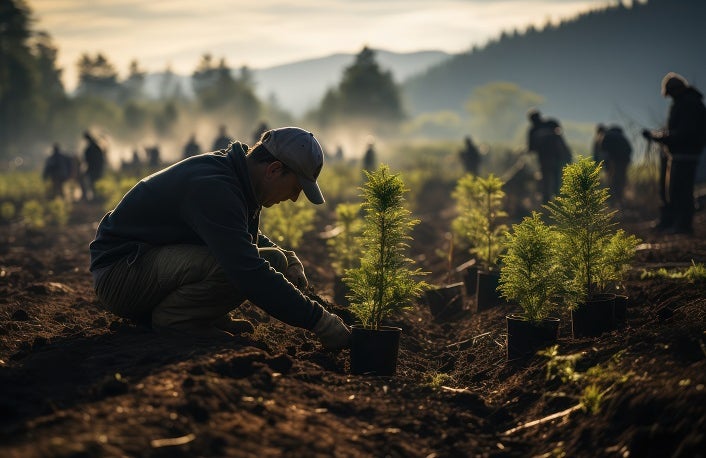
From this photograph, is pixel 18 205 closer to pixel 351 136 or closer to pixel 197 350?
pixel 197 350

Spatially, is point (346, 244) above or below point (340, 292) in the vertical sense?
above

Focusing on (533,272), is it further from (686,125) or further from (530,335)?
(686,125)

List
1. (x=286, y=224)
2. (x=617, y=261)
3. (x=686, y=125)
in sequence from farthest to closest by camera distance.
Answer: (x=686, y=125)
(x=286, y=224)
(x=617, y=261)

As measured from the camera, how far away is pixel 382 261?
498 cm

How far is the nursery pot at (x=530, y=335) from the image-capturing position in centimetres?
491

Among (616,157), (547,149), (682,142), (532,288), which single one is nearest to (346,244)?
(532,288)

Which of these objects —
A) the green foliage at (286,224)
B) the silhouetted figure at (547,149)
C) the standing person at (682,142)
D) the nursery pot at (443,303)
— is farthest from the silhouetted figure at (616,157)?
the nursery pot at (443,303)

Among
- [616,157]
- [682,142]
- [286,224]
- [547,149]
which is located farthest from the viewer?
[616,157]

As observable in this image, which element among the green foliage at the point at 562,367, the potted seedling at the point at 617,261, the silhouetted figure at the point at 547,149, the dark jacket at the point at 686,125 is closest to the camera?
the green foliage at the point at 562,367

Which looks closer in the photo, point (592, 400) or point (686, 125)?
point (592, 400)

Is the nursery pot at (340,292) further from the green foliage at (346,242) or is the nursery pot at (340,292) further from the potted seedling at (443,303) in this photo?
the potted seedling at (443,303)

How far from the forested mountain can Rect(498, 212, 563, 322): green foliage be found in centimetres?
16095

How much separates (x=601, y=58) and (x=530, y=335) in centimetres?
18189

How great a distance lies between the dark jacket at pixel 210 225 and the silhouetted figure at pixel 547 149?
1257 centimetres
